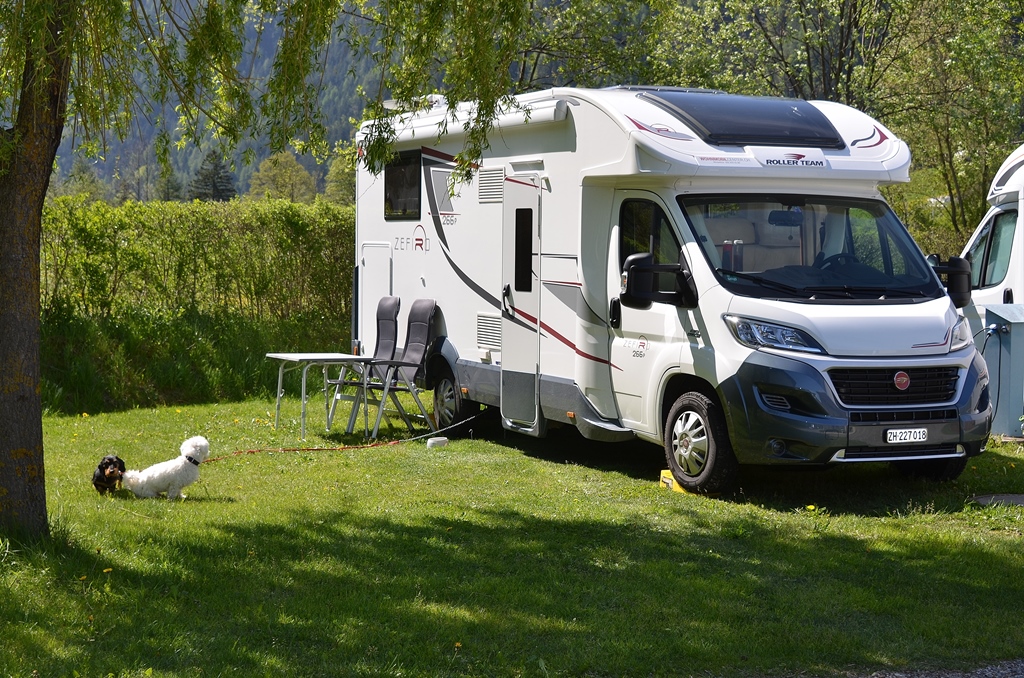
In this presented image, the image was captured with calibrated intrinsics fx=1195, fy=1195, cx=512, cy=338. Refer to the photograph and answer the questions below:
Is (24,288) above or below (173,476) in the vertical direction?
above

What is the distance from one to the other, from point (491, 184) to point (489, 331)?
1.30 m

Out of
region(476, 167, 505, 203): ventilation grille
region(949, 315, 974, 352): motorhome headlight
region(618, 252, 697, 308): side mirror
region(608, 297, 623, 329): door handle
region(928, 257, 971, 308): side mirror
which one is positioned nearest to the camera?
region(949, 315, 974, 352): motorhome headlight

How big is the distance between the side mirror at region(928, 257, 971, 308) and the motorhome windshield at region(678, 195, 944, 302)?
35cm

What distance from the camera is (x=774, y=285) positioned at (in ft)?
27.4

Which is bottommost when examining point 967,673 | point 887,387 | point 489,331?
point 967,673

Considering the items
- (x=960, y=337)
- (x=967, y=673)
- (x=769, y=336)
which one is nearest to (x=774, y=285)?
(x=769, y=336)

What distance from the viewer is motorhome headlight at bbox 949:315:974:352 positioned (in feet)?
26.9

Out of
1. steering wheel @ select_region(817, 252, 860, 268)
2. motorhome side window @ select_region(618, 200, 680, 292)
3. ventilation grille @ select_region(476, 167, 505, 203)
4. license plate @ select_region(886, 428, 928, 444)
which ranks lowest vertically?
license plate @ select_region(886, 428, 928, 444)

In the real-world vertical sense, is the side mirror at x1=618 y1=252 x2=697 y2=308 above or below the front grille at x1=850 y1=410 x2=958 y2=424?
above

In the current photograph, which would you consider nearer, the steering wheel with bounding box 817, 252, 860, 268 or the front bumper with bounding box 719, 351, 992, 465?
the front bumper with bounding box 719, 351, 992, 465

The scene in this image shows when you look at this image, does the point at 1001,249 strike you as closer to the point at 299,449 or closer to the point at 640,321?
the point at 640,321

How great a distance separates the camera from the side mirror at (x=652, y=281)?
8.52m

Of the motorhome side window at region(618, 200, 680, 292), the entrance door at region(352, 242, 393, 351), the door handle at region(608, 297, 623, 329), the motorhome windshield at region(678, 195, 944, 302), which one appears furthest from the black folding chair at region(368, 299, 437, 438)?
the motorhome windshield at region(678, 195, 944, 302)

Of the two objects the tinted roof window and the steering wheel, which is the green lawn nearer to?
the steering wheel
